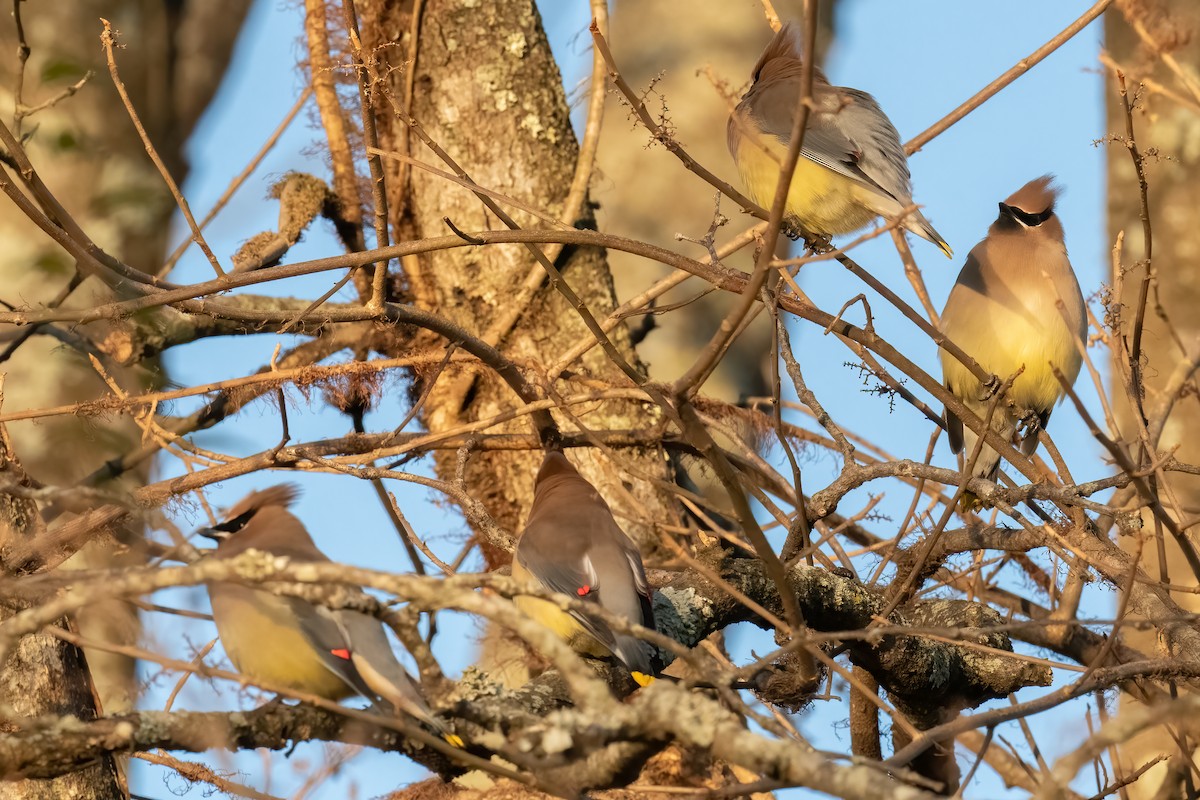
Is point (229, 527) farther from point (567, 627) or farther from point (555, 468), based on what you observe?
point (555, 468)

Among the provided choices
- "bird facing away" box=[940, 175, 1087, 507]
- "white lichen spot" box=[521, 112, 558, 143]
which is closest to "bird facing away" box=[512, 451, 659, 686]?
"bird facing away" box=[940, 175, 1087, 507]

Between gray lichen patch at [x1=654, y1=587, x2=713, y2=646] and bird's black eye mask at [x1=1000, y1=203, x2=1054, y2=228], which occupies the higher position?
bird's black eye mask at [x1=1000, y1=203, x2=1054, y2=228]

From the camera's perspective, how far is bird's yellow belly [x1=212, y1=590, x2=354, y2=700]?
2.75 meters

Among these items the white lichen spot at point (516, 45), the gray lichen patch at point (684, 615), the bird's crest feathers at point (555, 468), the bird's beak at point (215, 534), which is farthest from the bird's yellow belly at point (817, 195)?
the bird's beak at point (215, 534)

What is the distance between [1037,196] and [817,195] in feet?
Result: 3.06

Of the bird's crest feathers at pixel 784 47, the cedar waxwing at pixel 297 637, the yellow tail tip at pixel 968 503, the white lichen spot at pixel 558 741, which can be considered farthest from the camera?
the bird's crest feathers at pixel 784 47

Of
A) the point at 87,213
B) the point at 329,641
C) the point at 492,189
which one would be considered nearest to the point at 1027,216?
the point at 492,189

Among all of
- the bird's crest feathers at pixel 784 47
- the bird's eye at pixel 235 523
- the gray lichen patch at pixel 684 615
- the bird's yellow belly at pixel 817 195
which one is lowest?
the gray lichen patch at pixel 684 615

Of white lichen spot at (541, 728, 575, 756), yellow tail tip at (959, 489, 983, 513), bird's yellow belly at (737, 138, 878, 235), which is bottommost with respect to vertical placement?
white lichen spot at (541, 728, 575, 756)

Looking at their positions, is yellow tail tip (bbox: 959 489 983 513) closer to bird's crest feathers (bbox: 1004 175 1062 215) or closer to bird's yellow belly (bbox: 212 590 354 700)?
bird's crest feathers (bbox: 1004 175 1062 215)

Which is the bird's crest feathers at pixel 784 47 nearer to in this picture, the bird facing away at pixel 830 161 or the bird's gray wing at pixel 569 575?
the bird facing away at pixel 830 161

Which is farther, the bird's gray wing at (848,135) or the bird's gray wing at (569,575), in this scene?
the bird's gray wing at (848,135)

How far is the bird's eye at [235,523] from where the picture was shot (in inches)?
125

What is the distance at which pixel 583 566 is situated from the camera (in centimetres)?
347
